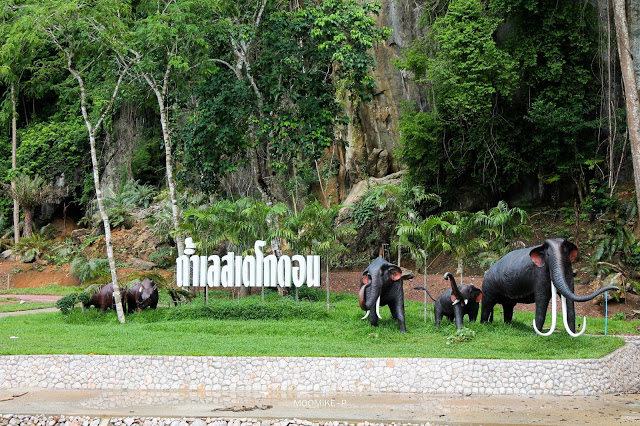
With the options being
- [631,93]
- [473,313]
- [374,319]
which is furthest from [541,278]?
[631,93]

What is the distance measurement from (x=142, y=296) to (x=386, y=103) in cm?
1538

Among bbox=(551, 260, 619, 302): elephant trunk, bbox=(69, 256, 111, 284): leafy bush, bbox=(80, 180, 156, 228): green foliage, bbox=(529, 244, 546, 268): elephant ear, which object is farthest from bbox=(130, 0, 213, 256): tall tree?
bbox=(80, 180, 156, 228): green foliage

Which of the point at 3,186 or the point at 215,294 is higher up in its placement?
the point at 3,186

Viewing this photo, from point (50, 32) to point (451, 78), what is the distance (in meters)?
13.4

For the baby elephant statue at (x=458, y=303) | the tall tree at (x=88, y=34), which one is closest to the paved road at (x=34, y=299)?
the tall tree at (x=88, y=34)

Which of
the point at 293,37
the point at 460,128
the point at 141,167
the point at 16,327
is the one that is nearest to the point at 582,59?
the point at 460,128

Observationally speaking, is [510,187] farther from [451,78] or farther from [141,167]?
[141,167]

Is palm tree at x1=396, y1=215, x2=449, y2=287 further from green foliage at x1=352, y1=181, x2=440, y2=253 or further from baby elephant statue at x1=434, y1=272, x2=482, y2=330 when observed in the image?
green foliage at x1=352, y1=181, x2=440, y2=253

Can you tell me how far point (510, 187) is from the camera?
28578 millimetres

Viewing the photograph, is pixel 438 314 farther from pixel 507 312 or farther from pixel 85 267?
pixel 85 267

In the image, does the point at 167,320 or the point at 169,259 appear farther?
the point at 169,259

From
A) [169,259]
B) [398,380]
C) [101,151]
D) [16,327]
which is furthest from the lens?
[101,151]

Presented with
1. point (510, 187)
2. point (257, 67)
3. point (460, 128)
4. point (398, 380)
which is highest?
point (257, 67)

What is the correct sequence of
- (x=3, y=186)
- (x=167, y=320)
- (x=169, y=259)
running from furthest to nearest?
(x=3, y=186) → (x=169, y=259) → (x=167, y=320)
